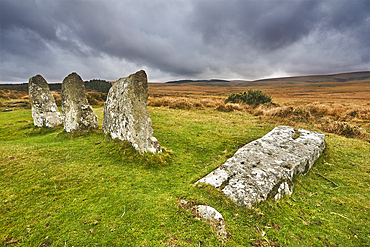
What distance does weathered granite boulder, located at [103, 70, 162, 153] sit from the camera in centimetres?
666

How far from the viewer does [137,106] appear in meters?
6.88

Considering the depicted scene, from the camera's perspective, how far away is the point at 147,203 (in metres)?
4.09

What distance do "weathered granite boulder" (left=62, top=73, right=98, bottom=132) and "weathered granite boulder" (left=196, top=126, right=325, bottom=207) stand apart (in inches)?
350

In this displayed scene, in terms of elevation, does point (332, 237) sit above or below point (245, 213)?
below

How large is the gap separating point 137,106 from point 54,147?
195 inches

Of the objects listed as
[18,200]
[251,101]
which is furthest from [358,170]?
[251,101]

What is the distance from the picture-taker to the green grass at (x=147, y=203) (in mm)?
3221

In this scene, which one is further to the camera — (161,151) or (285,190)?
(161,151)

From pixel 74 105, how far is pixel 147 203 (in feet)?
29.1

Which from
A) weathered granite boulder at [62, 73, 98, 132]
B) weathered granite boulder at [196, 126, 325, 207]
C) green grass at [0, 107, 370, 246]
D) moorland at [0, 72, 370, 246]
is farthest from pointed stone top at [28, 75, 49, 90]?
weathered granite boulder at [196, 126, 325, 207]

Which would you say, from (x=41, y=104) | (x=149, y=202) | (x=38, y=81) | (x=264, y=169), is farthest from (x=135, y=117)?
(x=38, y=81)

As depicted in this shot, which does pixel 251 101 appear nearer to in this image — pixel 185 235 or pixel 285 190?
pixel 285 190

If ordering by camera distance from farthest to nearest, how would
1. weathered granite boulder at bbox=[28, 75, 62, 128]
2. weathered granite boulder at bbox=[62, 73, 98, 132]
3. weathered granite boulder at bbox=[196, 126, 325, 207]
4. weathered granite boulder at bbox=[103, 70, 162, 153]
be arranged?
weathered granite boulder at bbox=[28, 75, 62, 128], weathered granite boulder at bbox=[62, 73, 98, 132], weathered granite boulder at bbox=[103, 70, 162, 153], weathered granite boulder at bbox=[196, 126, 325, 207]

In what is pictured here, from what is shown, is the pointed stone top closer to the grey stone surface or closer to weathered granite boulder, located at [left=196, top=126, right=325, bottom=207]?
weathered granite boulder, located at [left=196, top=126, right=325, bottom=207]
